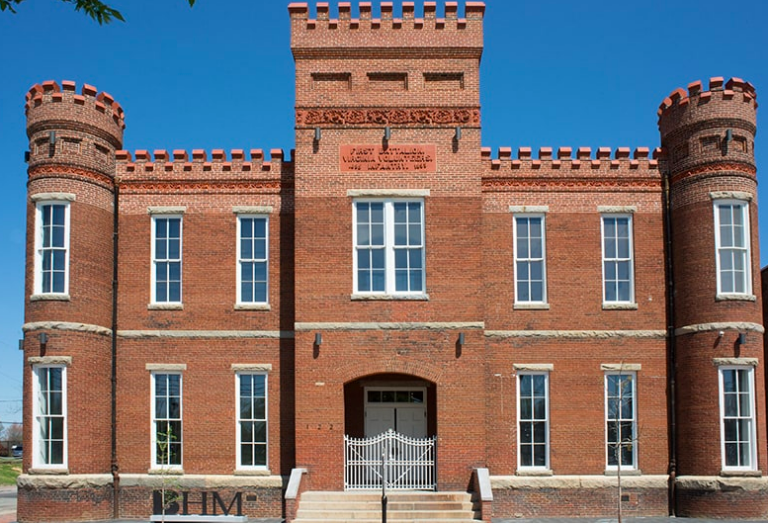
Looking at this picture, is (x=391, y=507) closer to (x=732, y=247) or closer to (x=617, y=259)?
(x=617, y=259)

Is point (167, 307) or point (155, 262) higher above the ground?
point (155, 262)

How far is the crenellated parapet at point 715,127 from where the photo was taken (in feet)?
74.2

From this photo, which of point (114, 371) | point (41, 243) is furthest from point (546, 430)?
point (41, 243)

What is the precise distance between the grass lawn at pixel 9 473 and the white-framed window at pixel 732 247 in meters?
27.8

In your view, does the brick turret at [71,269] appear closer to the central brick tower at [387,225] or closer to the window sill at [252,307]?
the window sill at [252,307]

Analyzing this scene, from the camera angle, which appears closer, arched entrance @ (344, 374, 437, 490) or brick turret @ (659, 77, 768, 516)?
brick turret @ (659, 77, 768, 516)

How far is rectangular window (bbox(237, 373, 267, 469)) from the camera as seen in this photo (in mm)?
22641

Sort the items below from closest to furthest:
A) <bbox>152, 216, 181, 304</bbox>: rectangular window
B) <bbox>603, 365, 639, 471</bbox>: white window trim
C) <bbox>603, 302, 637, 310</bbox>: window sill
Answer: <bbox>603, 365, 639, 471</bbox>: white window trim < <bbox>603, 302, 637, 310</bbox>: window sill < <bbox>152, 216, 181, 304</bbox>: rectangular window

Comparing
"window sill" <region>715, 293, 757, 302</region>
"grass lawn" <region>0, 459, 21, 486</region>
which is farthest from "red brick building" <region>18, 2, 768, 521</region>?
"grass lawn" <region>0, 459, 21, 486</region>

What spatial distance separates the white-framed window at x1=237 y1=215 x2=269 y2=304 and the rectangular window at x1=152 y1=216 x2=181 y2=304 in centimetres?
154

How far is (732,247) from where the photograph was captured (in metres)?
22.4

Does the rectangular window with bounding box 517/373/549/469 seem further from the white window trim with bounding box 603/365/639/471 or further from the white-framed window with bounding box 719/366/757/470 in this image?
the white-framed window with bounding box 719/366/757/470

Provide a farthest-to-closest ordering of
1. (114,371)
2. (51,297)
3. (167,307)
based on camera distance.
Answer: (167,307)
(114,371)
(51,297)

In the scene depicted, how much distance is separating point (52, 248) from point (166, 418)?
4903 mm
